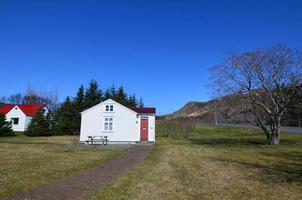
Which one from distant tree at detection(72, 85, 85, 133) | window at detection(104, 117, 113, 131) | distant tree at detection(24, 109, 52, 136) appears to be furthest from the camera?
distant tree at detection(72, 85, 85, 133)

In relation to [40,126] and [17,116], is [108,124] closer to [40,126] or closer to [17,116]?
[40,126]

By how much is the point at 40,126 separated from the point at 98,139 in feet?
57.3

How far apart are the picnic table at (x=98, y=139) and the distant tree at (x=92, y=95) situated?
62.7 ft

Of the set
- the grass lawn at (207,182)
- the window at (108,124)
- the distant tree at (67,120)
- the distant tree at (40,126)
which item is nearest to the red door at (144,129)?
the window at (108,124)

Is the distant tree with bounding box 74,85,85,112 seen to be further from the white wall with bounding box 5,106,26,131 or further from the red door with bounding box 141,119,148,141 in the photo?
the red door with bounding box 141,119,148,141

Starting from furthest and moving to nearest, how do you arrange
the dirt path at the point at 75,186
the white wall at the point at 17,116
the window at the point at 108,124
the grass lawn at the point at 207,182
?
the white wall at the point at 17,116 → the window at the point at 108,124 → the grass lawn at the point at 207,182 → the dirt path at the point at 75,186

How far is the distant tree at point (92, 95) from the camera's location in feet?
158

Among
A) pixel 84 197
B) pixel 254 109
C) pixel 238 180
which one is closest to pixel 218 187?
pixel 238 180

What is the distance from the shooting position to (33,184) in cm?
937

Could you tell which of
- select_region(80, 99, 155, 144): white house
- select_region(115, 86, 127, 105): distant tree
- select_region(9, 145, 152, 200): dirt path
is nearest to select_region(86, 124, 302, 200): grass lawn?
select_region(9, 145, 152, 200): dirt path

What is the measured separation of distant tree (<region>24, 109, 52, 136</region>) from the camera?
42062 millimetres

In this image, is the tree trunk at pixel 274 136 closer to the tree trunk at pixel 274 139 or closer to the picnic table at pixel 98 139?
the tree trunk at pixel 274 139

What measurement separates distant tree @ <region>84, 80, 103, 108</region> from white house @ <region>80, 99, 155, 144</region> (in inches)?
709

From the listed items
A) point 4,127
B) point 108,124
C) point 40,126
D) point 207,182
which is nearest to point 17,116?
point 40,126
